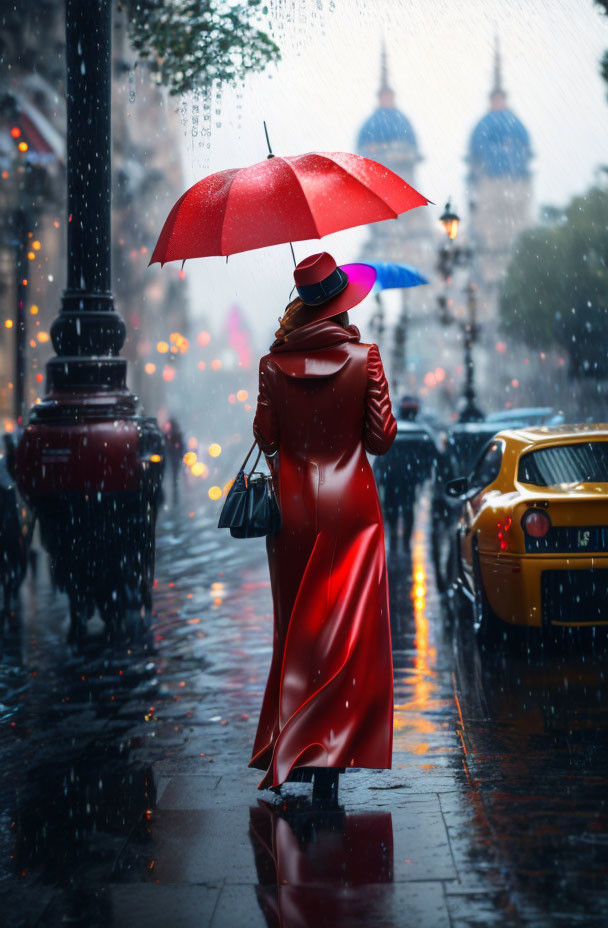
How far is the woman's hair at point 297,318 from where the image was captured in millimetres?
4840

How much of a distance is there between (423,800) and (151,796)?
1.05 meters

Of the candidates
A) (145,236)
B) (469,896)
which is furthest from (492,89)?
(469,896)

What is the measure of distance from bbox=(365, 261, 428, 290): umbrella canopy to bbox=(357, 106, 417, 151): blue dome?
122 m

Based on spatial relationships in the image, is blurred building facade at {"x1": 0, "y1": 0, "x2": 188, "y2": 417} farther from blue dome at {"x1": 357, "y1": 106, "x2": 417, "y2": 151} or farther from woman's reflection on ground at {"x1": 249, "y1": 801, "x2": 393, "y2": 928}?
A: blue dome at {"x1": 357, "y1": 106, "x2": 417, "y2": 151}

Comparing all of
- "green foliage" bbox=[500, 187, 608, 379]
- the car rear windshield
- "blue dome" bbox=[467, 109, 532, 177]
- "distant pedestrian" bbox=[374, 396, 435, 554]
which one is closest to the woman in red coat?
the car rear windshield

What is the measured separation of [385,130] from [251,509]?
460 ft

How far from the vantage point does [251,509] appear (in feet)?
15.6

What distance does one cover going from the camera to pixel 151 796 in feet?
16.2

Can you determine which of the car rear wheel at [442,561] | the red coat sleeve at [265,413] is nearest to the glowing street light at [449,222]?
the car rear wheel at [442,561]

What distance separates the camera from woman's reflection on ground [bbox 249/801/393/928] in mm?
3637

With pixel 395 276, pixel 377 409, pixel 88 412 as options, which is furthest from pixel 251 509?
pixel 395 276

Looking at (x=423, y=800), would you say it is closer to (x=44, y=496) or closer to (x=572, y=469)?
(x=572, y=469)

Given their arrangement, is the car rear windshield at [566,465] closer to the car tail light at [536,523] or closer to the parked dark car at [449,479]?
the car tail light at [536,523]

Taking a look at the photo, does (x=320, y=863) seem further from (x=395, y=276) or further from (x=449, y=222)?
(x=449, y=222)
